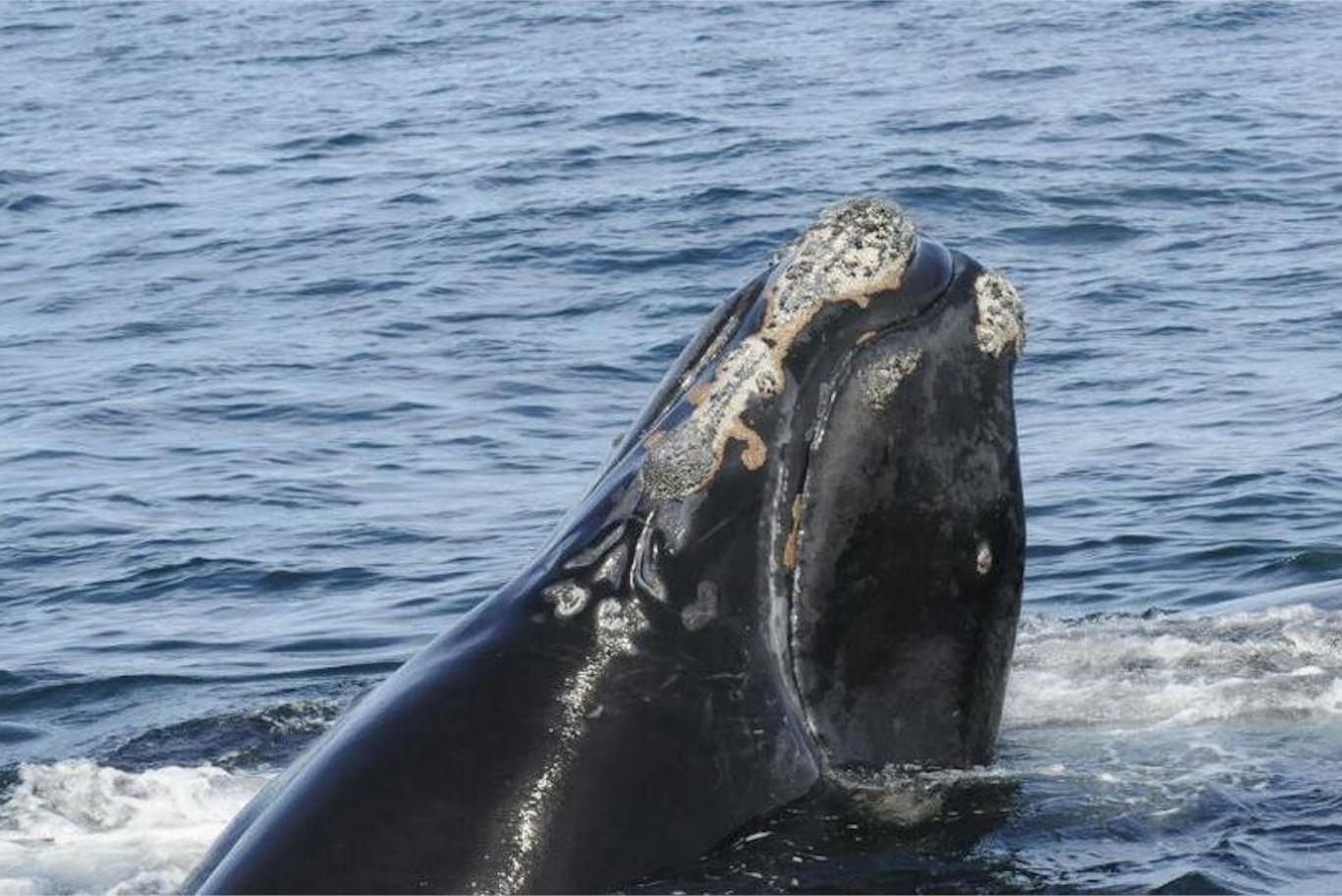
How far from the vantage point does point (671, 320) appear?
2714cm

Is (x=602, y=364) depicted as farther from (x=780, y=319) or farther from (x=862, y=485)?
(x=862, y=485)

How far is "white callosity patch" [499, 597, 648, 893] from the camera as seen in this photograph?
7086 millimetres

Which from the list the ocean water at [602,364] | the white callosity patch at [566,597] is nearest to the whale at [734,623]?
the white callosity patch at [566,597]

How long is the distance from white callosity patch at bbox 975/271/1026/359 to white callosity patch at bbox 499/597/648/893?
1.47m

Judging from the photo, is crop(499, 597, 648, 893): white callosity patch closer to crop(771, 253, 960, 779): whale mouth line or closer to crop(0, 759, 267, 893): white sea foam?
crop(771, 253, 960, 779): whale mouth line

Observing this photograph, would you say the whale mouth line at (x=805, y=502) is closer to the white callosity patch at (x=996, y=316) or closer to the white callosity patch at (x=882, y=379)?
the white callosity patch at (x=882, y=379)

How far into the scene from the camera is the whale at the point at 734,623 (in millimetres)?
7227

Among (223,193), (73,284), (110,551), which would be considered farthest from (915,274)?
(223,193)

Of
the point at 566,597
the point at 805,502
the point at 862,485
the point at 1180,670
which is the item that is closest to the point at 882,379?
A: the point at 862,485

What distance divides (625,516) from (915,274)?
1.25 m

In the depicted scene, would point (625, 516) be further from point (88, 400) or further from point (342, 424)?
point (88, 400)

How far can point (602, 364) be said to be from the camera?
25.1m

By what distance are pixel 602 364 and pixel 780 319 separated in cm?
1686

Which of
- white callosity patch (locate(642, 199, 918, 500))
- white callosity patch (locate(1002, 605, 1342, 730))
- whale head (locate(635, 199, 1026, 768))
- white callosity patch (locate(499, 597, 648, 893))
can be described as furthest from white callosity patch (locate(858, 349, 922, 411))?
white callosity patch (locate(1002, 605, 1342, 730))
